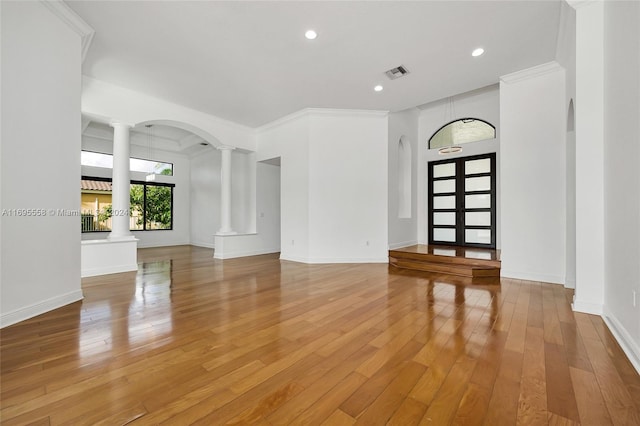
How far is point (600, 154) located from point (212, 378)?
162 inches

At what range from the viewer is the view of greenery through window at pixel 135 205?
816cm

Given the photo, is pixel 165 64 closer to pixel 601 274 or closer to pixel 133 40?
pixel 133 40

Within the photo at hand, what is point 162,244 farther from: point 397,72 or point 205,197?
point 397,72

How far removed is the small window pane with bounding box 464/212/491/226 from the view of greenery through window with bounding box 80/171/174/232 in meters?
9.36

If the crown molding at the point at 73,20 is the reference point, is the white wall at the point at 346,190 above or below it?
below

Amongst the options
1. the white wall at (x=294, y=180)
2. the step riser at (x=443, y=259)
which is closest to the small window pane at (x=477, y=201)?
the step riser at (x=443, y=259)

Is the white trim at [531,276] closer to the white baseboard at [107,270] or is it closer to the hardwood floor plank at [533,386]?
the hardwood floor plank at [533,386]

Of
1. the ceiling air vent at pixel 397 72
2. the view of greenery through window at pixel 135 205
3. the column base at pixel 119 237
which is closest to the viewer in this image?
the ceiling air vent at pixel 397 72

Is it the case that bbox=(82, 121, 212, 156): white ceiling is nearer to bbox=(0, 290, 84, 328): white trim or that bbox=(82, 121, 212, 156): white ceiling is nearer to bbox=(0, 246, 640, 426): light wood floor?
bbox=(0, 290, 84, 328): white trim

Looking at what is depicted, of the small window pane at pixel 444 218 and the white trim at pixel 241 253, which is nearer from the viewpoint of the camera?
the white trim at pixel 241 253

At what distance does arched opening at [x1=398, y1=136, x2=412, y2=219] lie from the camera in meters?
7.07

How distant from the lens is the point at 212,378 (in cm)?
170

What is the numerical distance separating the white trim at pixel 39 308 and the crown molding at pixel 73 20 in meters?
3.19

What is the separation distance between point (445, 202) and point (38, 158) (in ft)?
25.0
